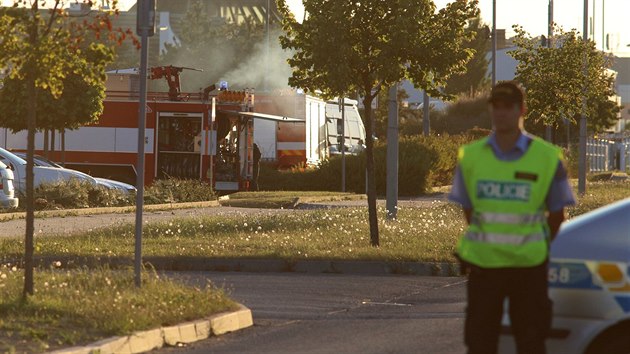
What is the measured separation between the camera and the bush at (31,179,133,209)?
3288 centimetres

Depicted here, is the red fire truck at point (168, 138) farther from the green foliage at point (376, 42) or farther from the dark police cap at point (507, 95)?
the dark police cap at point (507, 95)

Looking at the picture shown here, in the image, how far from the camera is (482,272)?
7.70 m

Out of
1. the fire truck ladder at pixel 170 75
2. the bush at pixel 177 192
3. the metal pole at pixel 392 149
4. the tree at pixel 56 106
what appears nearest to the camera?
the metal pole at pixel 392 149

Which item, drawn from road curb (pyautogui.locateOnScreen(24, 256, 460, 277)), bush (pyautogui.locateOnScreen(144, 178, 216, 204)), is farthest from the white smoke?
road curb (pyautogui.locateOnScreen(24, 256, 460, 277))

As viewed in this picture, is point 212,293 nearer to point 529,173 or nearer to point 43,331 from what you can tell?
point 43,331

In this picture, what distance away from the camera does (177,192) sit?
121 ft

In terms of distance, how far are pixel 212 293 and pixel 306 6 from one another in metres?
9.58

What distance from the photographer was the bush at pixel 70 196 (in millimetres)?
32875

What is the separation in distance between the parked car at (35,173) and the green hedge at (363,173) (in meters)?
13.0

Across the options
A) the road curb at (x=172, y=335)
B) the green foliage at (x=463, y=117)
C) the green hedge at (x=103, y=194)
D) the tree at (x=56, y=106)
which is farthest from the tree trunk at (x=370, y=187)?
the green foliage at (x=463, y=117)

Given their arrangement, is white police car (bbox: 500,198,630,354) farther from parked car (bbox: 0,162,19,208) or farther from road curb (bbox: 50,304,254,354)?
parked car (bbox: 0,162,19,208)

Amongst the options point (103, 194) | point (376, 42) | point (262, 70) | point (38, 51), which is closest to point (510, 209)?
point (38, 51)

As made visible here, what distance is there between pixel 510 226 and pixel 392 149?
18.9 metres

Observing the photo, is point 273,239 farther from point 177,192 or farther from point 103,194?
point 177,192
